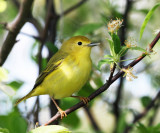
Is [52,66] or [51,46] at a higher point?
[51,46]

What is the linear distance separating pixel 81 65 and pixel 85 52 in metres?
0.32

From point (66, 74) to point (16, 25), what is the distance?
28.3 inches

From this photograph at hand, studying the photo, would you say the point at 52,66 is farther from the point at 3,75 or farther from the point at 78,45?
the point at 3,75

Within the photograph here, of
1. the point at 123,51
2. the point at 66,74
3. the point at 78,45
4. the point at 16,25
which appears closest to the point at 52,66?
the point at 66,74

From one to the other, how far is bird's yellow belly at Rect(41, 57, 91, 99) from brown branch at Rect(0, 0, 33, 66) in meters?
0.55

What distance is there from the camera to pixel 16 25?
2777 millimetres

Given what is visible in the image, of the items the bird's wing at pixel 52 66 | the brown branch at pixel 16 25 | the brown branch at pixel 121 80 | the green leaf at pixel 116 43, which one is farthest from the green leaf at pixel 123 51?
the brown branch at pixel 121 80

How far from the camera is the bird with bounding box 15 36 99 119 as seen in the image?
2.94m

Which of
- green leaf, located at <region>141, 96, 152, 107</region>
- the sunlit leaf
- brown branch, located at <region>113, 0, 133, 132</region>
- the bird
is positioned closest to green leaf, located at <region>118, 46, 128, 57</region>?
the sunlit leaf

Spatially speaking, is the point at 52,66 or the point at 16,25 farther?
the point at 52,66

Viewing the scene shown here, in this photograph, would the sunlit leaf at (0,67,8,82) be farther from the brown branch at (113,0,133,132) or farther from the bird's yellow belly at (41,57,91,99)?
the brown branch at (113,0,133,132)

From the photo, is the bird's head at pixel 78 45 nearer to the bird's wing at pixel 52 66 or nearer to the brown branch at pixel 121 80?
the bird's wing at pixel 52 66

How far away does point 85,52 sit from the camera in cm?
326

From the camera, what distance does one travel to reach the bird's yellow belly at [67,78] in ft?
9.60
